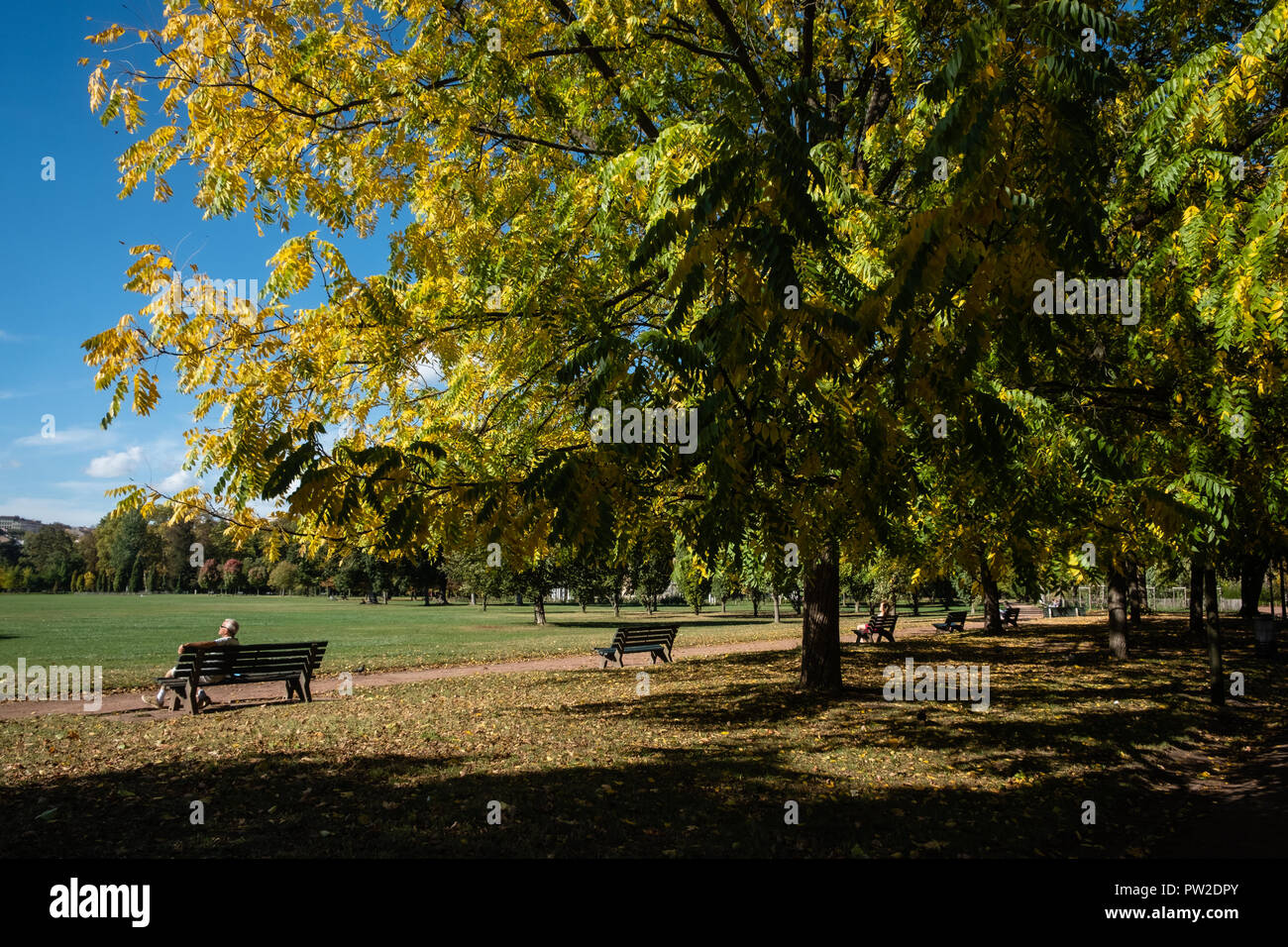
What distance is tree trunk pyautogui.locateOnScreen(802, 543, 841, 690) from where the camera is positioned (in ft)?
43.2

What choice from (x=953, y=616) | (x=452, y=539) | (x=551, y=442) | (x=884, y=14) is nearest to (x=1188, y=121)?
(x=884, y=14)

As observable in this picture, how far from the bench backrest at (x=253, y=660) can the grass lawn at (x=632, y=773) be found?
0.70 m

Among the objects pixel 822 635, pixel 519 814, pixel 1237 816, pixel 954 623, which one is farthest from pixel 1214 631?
pixel 954 623

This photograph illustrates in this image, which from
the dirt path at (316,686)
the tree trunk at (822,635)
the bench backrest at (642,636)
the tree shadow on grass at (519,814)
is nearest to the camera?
the tree shadow on grass at (519,814)

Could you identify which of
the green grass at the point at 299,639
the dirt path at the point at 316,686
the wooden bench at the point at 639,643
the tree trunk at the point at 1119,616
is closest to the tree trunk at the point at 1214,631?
the tree trunk at the point at 1119,616

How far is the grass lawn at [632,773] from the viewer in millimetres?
5773

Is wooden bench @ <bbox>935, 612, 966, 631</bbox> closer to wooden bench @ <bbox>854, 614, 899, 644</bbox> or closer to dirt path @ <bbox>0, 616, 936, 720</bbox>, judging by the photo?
wooden bench @ <bbox>854, 614, 899, 644</bbox>

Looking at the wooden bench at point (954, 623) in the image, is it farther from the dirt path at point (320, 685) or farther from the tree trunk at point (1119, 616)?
the tree trunk at point (1119, 616)

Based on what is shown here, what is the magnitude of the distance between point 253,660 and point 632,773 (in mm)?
7680

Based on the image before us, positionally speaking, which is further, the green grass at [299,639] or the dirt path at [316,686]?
the green grass at [299,639]

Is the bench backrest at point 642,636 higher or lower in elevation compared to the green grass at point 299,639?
higher

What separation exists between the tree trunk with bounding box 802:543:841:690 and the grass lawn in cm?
43

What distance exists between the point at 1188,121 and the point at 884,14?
347cm

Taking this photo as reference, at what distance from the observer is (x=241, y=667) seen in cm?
1234
